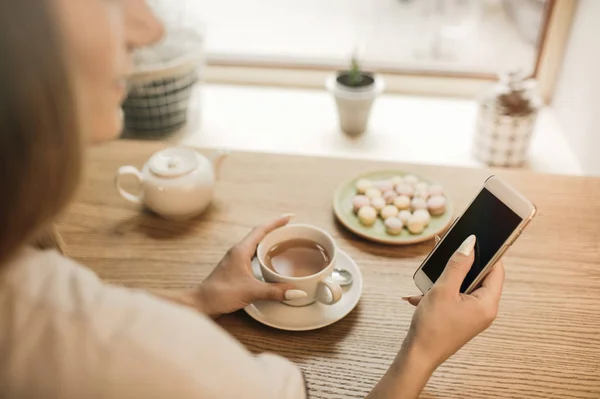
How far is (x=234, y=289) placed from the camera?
76 centimetres

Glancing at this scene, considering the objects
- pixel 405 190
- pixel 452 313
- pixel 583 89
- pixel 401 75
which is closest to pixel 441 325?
pixel 452 313

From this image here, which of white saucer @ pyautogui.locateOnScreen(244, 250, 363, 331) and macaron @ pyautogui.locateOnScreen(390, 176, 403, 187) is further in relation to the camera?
macaron @ pyautogui.locateOnScreen(390, 176, 403, 187)

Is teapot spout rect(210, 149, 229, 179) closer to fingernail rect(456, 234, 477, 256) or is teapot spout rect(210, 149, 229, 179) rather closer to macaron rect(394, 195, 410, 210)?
macaron rect(394, 195, 410, 210)

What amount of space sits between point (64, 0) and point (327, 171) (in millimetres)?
744

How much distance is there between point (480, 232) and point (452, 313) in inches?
4.8

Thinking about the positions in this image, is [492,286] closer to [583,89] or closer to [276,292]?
[276,292]

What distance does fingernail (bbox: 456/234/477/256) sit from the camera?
683 millimetres

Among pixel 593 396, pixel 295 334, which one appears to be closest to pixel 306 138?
pixel 295 334

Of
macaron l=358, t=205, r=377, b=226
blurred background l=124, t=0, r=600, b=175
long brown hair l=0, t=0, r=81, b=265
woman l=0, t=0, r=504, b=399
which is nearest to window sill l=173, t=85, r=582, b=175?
blurred background l=124, t=0, r=600, b=175

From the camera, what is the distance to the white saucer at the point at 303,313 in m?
0.74

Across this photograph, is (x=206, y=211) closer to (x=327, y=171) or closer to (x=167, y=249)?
(x=167, y=249)

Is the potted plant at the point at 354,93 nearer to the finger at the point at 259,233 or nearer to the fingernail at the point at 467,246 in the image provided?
the finger at the point at 259,233

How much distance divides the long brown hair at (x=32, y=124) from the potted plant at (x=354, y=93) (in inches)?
51.1

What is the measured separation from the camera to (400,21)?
1.87 m
